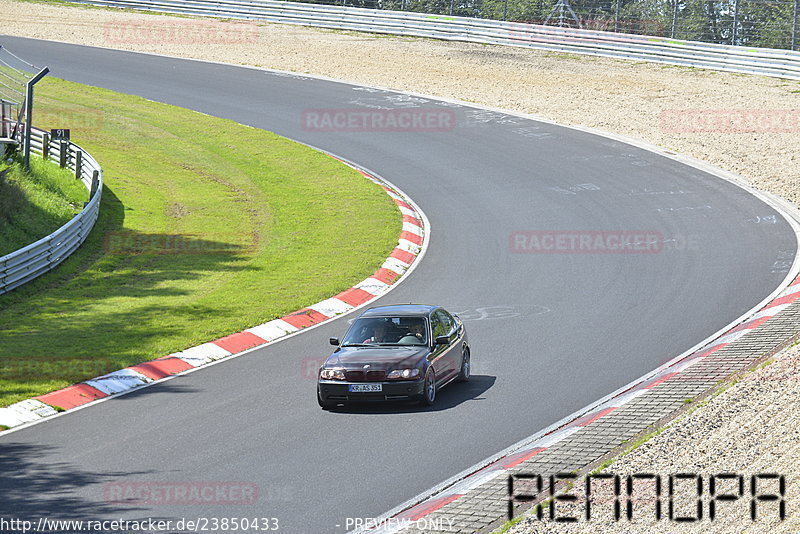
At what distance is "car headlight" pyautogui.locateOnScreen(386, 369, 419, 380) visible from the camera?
14.0 m

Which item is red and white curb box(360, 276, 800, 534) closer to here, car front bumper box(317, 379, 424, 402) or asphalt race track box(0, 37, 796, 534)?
asphalt race track box(0, 37, 796, 534)

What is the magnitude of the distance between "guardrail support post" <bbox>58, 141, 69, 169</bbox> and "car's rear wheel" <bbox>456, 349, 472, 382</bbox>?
728 inches

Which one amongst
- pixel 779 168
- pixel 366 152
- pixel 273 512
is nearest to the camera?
pixel 273 512

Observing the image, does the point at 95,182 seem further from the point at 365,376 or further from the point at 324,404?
the point at 365,376

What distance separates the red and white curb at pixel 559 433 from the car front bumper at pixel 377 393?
2.05m

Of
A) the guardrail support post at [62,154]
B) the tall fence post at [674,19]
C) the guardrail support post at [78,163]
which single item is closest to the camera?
the guardrail support post at [78,163]

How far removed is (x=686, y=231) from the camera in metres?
24.2

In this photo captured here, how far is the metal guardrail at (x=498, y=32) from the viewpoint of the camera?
4019 centimetres

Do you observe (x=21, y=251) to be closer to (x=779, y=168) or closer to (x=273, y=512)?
(x=273, y=512)

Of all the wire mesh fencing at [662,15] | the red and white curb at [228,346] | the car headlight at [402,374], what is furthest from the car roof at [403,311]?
the wire mesh fencing at [662,15]

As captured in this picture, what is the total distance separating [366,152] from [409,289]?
13314mm

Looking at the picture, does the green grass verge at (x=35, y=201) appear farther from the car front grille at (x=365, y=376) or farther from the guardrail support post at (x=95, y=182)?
the car front grille at (x=365, y=376)

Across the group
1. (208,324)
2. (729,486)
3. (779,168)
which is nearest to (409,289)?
(208,324)

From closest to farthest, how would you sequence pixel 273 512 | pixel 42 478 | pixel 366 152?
1. pixel 273 512
2. pixel 42 478
3. pixel 366 152
